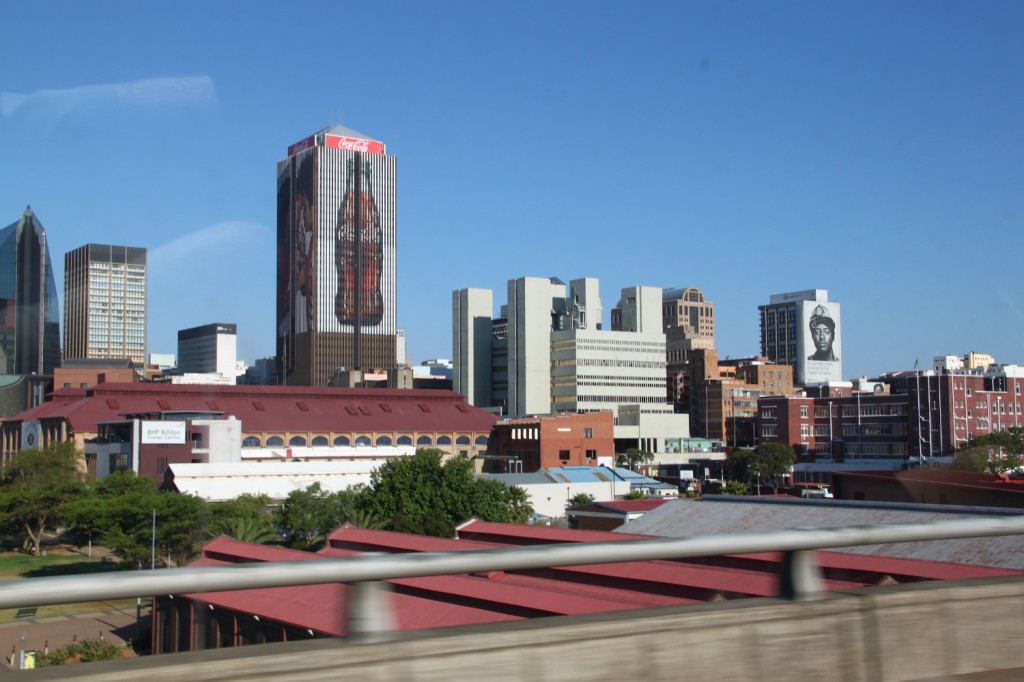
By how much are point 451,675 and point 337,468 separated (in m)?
74.2

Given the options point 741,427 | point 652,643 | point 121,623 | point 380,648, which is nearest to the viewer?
point 380,648

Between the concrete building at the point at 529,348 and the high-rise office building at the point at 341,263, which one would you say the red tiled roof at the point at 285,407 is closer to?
the concrete building at the point at 529,348

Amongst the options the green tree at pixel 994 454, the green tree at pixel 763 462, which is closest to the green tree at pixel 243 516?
the green tree at pixel 994 454

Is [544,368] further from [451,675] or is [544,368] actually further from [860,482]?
[451,675]

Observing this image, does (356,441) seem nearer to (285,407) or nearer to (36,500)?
(285,407)

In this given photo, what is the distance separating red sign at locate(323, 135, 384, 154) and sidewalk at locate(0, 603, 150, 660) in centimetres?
19424

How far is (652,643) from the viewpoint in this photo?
4.49 meters

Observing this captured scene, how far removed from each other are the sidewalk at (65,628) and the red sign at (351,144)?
194242 mm

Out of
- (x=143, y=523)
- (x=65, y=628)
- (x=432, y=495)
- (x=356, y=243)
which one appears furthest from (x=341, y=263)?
(x=65, y=628)

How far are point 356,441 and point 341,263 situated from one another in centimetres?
8776

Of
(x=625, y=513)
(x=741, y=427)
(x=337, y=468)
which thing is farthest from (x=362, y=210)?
(x=625, y=513)

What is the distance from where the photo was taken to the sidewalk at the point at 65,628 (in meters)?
4.14

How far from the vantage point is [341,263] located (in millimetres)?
190375

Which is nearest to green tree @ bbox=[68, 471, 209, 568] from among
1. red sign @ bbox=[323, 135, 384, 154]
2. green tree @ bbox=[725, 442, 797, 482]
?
green tree @ bbox=[725, 442, 797, 482]
